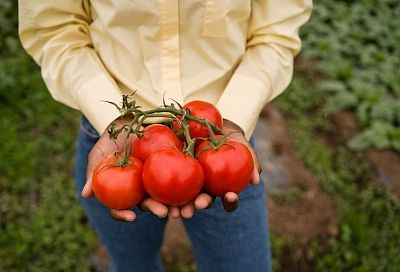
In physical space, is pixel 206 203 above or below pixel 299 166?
above

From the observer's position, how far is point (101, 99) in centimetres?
142

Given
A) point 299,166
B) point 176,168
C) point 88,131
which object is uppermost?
point 176,168

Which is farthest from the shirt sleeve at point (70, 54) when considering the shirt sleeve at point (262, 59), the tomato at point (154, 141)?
the shirt sleeve at point (262, 59)

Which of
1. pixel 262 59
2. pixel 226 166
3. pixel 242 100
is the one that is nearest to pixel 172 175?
pixel 226 166

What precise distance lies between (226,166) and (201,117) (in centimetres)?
15

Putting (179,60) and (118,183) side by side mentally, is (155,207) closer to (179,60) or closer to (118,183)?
(118,183)

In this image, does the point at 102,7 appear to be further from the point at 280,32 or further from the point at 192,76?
the point at 280,32

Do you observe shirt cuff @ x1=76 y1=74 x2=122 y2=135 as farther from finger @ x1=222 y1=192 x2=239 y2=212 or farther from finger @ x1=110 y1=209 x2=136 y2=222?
finger @ x1=222 y1=192 x2=239 y2=212

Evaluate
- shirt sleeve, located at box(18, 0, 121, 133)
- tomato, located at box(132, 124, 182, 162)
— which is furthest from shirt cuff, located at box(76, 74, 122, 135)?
tomato, located at box(132, 124, 182, 162)

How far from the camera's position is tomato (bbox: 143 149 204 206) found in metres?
1.14

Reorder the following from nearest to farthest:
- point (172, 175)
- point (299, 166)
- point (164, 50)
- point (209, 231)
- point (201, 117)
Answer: point (172, 175)
point (201, 117)
point (164, 50)
point (209, 231)
point (299, 166)

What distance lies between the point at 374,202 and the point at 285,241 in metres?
0.54

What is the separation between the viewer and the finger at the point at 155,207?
3.86 feet

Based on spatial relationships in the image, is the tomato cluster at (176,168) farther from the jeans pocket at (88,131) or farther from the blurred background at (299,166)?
the blurred background at (299,166)
